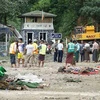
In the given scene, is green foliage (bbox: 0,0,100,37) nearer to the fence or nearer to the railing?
the railing

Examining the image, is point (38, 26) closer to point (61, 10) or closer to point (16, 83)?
point (61, 10)

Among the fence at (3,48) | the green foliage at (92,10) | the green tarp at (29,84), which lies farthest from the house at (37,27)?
the green tarp at (29,84)

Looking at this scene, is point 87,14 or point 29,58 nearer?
point 29,58

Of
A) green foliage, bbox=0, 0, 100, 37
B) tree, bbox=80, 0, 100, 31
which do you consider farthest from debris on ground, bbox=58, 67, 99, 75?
tree, bbox=80, 0, 100, 31

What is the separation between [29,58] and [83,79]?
27.9 ft

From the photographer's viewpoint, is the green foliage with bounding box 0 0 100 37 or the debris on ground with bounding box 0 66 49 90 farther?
the green foliage with bounding box 0 0 100 37

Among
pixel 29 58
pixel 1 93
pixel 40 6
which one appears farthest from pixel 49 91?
pixel 40 6

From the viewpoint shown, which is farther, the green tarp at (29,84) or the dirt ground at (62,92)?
the green tarp at (29,84)

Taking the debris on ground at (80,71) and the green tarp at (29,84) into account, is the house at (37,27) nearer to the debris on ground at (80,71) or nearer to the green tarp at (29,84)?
the debris on ground at (80,71)

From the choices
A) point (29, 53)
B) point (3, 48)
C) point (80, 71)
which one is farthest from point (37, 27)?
point (80, 71)

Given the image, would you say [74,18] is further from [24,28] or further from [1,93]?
[1,93]

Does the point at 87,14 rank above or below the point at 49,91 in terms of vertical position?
above

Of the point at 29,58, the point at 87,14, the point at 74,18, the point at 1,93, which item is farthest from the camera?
the point at 74,18

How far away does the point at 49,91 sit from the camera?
13750mm
